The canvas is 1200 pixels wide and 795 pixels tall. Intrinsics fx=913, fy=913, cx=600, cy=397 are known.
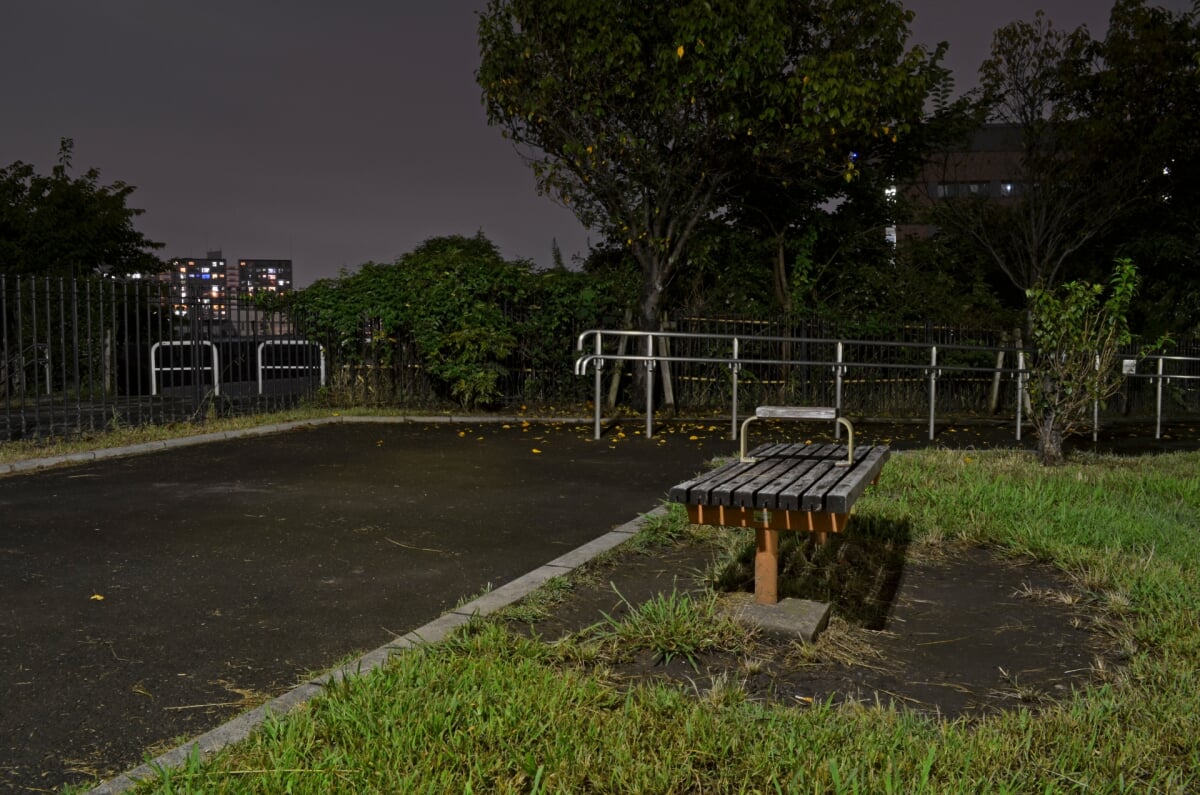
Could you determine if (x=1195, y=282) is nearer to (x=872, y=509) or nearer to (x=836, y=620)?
(x=872, y=509)

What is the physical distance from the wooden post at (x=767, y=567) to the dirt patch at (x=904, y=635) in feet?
0.77

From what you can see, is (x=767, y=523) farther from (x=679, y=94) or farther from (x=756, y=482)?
(x=679, y=94)

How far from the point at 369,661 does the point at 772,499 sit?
1580 mm

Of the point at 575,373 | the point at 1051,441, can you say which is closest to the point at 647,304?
the point at 575,373

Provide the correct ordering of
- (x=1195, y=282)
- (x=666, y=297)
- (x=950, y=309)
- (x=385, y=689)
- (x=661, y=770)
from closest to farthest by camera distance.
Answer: (x=661, y=770) < (x=385, y=689) < (x=666, y=297) < (x=950, y=309) < (x=1195, y=282)

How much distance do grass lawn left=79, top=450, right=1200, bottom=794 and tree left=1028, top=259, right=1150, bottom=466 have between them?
15.1 feet

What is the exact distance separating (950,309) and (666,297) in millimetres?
5763

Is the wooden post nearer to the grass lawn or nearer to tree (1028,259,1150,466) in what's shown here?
the grass lawn

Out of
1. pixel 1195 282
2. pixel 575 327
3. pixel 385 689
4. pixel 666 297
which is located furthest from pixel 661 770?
pixel 1195 282

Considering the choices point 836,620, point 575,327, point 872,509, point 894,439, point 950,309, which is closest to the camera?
point 836,620

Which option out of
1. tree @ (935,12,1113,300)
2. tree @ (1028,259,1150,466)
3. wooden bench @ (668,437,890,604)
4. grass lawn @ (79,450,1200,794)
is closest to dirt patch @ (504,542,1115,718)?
grass lawn @ (79,450,1200,794)

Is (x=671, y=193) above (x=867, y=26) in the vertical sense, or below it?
below

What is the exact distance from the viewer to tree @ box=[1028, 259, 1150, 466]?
793 centimetres

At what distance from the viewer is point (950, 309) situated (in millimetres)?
17594
